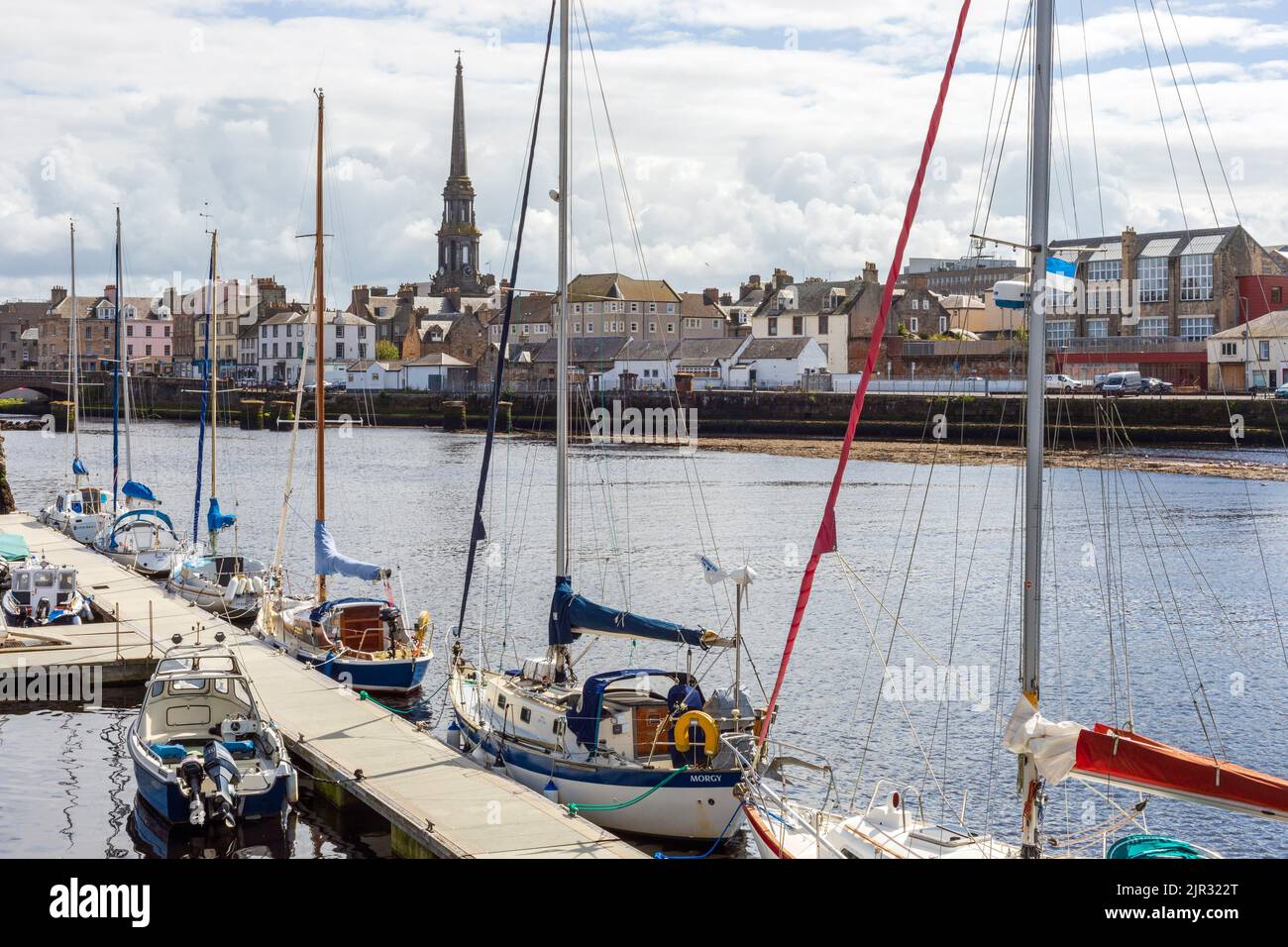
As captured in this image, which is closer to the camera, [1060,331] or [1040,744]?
[1040,744]

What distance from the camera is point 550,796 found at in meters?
19.3

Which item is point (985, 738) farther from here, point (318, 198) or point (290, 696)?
point (318, 198)

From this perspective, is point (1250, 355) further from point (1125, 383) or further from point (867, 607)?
point (867, 607)

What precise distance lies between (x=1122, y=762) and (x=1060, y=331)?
97.0 m

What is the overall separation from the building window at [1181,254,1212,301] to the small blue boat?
9314 cm

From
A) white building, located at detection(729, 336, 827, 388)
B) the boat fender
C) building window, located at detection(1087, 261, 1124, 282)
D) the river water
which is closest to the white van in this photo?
the river water

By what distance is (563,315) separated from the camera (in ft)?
71.7

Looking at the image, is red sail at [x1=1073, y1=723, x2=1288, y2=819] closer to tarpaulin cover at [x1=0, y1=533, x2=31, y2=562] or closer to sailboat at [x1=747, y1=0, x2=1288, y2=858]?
sailboat at [x1=747, y1=0, x2=1288, y2=858]

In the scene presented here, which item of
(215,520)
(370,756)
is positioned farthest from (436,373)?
(370,756)

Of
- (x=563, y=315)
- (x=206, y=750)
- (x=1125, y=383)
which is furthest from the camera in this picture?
(x=1125, y=383)

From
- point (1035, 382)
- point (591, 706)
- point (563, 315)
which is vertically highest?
point (563, 315)
